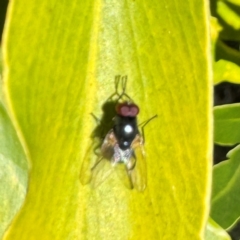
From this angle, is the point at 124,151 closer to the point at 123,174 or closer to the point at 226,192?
the point at 123,174

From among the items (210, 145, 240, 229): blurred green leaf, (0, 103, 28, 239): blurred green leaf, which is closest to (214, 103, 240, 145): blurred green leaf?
(210, 145, 240, 229): blurred green leaf

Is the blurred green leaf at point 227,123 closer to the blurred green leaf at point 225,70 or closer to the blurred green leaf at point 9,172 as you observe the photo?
the blurred green leaf at point 225,70

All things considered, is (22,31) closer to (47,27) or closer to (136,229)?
(47,27)

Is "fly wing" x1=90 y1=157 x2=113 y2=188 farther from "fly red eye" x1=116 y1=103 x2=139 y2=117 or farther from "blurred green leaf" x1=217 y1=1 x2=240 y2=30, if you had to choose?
"blurred green leaf" x1=217 y1=1 x2=240 y2=30

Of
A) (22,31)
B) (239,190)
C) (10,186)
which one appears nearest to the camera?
(22,31)

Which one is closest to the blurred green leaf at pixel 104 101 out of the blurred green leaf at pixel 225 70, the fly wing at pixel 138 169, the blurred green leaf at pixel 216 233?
the fly wing at pixel 138 169

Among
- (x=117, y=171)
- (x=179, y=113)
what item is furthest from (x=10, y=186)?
(x=179, y=113)

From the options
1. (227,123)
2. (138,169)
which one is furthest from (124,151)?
(227,123)
